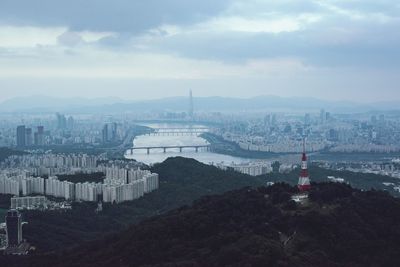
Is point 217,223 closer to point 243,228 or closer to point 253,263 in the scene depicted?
point 243,228

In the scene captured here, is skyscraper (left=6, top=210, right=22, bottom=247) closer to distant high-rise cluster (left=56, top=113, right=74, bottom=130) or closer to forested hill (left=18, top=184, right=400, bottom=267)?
forested hill (left=18, top=184, right=400, bottom=267)

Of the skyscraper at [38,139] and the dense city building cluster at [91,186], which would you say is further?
the skyscraper at [38,139]

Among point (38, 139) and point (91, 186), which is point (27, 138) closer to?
point (38, 139)

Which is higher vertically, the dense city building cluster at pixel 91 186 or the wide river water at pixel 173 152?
the dense city building cluster at pixel 91 186

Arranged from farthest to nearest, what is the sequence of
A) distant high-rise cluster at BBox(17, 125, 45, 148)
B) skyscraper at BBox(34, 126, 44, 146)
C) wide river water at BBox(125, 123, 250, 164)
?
skyscraper at BBox(34, 126, 44, 146) → distant high-rise cluster at BBox(17, 125, 45, 148) → wide river water at BBox(125, 123, 250, 164)

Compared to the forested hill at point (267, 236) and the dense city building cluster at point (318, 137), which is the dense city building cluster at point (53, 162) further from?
the forested hill at point (267, 236)

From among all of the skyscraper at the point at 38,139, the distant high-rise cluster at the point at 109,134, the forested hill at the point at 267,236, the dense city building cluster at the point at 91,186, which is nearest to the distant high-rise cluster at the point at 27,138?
the skyscraper at the point at 38,139

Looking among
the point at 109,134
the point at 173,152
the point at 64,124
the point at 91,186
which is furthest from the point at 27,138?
the point at 91,186

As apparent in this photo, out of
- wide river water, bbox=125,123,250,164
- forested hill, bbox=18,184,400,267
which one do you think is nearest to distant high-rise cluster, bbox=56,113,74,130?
wide river water, bbox=125,123,250,164
